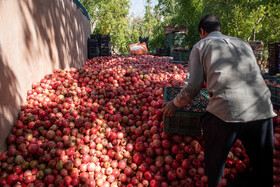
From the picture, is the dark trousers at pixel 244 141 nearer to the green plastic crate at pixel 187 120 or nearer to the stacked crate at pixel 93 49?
the green plastic crate at pixel 187 120

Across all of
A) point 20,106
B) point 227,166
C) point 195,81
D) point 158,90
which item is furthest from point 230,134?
point 20,106

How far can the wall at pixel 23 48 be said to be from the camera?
8.86ft

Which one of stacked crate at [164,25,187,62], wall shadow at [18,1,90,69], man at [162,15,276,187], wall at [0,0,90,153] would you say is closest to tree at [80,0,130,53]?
stacked crate at [164,25,187,62]

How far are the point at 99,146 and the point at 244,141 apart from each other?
2045 mm

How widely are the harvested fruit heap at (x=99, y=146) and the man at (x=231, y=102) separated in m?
0.63

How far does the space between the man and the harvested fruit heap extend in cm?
63

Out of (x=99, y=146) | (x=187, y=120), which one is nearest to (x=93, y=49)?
(x=99, y=146)

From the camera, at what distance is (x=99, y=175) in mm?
2510

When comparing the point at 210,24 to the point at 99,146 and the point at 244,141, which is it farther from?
the point at 99,146

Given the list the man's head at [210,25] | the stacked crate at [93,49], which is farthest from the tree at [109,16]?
the man's head at [210,25]

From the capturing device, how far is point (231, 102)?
1.65 m

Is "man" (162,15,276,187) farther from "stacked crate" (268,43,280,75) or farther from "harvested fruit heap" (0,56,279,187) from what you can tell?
"stacked crate" (268,43,280,75)

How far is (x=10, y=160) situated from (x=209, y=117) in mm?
2682

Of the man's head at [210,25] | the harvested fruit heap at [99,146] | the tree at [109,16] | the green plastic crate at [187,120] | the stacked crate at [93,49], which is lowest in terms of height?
the harvested fruit heap at [99,146]
